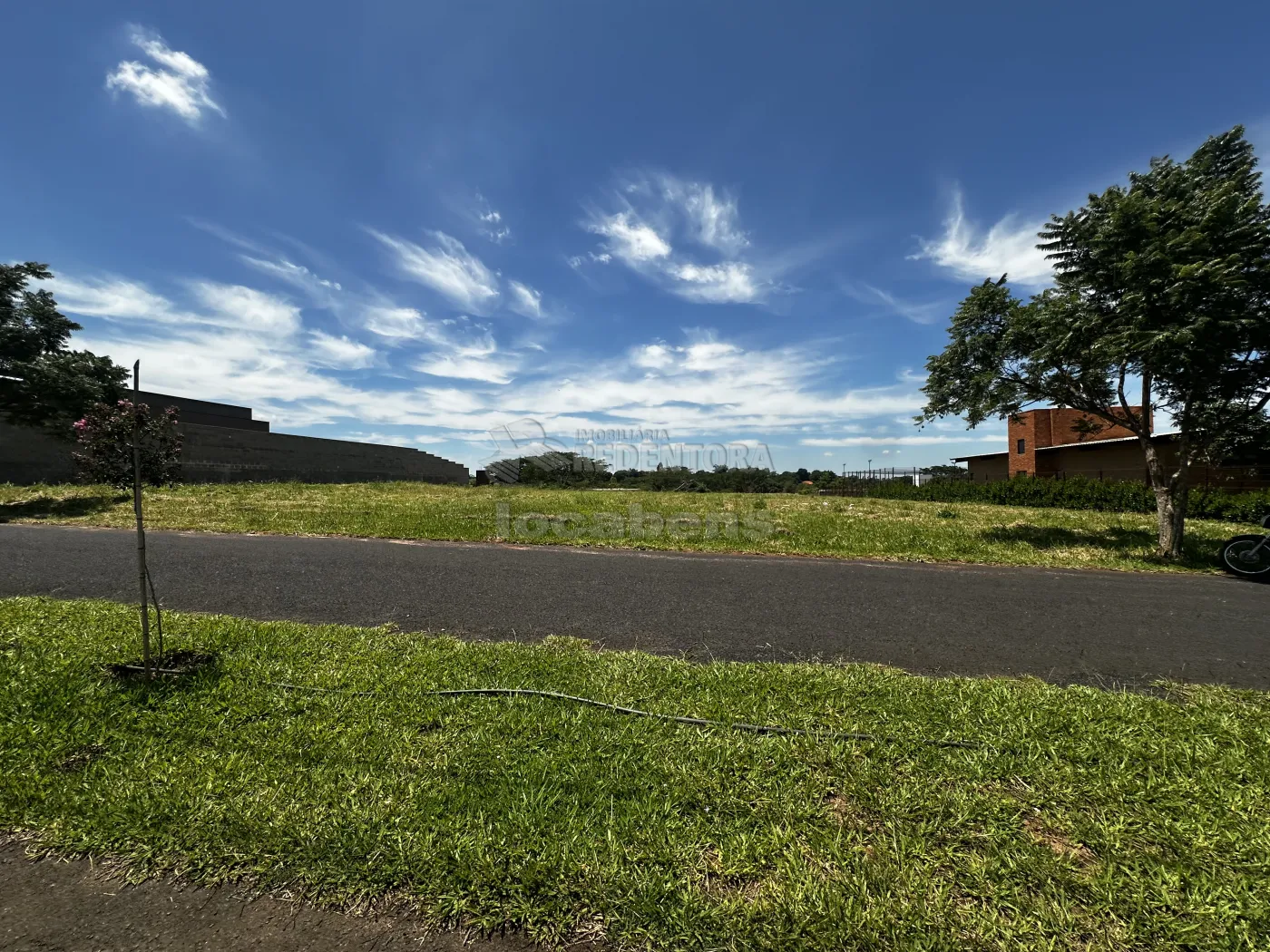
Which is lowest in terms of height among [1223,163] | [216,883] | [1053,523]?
[216,883]

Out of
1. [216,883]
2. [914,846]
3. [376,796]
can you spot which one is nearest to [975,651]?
[914,846]

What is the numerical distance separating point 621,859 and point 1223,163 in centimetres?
1364

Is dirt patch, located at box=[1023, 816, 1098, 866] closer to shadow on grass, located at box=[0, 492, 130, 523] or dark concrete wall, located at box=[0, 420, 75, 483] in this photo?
shadow on grass, located at box=[0, 492, 130, 523]

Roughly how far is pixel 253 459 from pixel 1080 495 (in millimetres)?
38005

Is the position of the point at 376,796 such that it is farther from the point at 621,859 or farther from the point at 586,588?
the point at 586,588

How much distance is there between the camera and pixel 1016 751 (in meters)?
2.48

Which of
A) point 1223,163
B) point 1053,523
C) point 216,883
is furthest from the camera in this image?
point 1053,523

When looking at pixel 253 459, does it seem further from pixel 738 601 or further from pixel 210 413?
pixel 738 601

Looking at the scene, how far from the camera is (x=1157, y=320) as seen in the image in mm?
7898

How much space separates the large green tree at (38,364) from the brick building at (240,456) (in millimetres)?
4213

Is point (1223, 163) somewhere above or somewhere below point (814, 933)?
above

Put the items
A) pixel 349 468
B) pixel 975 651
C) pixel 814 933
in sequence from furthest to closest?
pixel 349 468
pixel 975 651
pixel 814 933

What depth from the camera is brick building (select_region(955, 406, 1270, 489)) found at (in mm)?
17312

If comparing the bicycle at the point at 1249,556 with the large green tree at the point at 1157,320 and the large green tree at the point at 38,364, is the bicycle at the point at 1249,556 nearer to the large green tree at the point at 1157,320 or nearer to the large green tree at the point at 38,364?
the large green tree at the point at 1157,320
